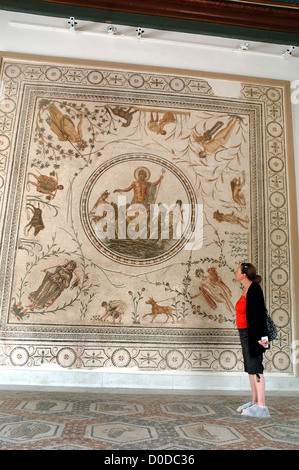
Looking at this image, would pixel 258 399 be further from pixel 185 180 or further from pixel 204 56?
pixel 204 56

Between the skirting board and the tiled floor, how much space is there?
0.28 meters

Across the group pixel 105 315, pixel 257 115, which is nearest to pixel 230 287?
pixel 105 315

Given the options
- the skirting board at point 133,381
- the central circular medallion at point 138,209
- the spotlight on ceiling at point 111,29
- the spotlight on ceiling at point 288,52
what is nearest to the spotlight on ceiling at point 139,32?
the spotlight on ceiling at point 111,29

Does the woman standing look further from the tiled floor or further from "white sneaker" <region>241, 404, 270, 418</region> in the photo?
the tiled floor

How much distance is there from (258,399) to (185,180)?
334 cm

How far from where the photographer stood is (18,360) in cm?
503

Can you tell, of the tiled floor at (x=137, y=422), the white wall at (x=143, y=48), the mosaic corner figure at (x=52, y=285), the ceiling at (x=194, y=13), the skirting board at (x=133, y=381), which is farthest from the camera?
the white wall at (x=143, y=48)

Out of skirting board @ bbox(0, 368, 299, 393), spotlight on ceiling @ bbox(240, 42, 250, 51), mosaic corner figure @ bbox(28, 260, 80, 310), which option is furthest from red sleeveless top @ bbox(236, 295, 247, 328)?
spotlight on ceiling @ bbox(240, 42, 250, 51)

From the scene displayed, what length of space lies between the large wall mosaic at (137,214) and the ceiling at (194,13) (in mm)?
1130

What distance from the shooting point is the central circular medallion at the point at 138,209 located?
18.3 feet

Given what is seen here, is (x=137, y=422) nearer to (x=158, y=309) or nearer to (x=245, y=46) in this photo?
(x=158, y=309)

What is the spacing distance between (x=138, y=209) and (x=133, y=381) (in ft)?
8.13

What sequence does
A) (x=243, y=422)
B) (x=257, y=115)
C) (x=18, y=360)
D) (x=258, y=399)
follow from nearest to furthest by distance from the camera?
(x=243, y=422) < (x=258, y=399) < (x=18, y=360) < (x=257, y=115)

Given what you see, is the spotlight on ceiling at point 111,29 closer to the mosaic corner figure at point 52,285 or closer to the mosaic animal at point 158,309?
the mosaic corner figure at point 52,285
